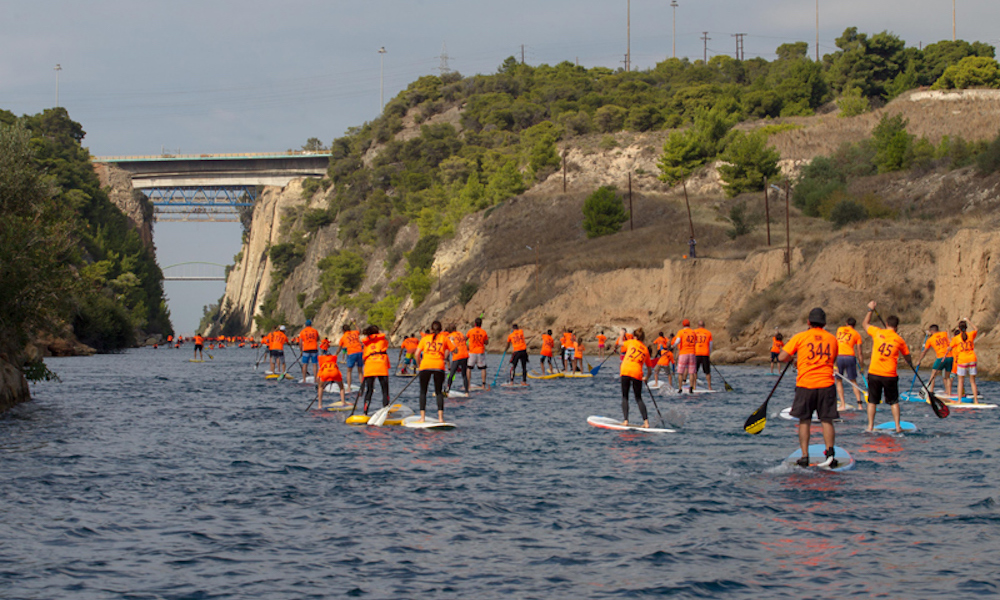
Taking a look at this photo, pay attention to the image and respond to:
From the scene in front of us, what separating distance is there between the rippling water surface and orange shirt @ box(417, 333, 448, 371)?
137cm

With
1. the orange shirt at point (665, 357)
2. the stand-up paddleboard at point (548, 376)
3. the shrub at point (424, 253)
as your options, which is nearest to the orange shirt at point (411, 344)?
the stand-up paddleboard at point (548, 376)

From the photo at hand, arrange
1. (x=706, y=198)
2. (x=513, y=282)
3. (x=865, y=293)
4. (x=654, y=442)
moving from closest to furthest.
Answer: (x=654, y=442) → (x=865, y=293) → (x=513, y=282) → (x=706, y=198)

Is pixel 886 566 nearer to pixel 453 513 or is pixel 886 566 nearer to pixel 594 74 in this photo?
pixel 453 513

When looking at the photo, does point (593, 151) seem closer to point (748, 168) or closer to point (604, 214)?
point (748, 168)

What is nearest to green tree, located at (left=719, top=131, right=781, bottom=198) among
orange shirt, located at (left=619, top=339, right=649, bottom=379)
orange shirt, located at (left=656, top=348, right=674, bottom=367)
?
orange shirt, located at (left=656, top=348, right=674, bottom=367)

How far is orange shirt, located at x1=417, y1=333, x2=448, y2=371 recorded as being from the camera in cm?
1895

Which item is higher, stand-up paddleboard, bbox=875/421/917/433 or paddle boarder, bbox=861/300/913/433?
paddle boarder, bbox=861/300/913/433

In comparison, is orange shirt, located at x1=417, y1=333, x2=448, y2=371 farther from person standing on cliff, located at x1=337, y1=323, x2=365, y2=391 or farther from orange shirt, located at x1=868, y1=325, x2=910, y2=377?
orange shirt, located at x1=868, y1=325, x2=910, y2=377

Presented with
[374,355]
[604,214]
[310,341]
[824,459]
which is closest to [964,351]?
[824,459]

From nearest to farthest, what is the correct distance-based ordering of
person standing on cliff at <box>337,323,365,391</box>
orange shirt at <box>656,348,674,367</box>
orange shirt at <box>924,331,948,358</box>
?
orange shirt at <box>924,331,948,358</box>, person standing on cliff at <box>337,323,365,391</box>, orange shirt at <box>656,348,674,367</box>

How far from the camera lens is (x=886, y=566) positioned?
8477mm

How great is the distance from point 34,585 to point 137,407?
18.0 m

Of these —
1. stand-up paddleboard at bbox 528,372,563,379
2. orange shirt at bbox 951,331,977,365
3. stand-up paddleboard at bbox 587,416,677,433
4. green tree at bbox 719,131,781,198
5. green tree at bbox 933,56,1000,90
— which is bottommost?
stand-up paddleboard at bbox 587,416,677,433

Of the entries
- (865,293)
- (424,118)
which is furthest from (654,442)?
(424,118)
